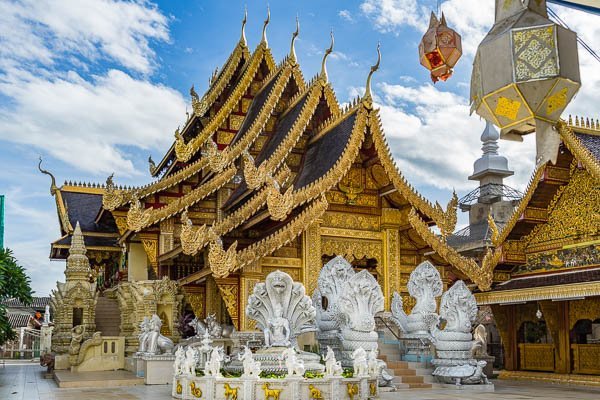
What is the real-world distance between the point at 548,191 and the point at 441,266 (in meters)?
2.59

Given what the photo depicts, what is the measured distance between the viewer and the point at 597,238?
12477 mm

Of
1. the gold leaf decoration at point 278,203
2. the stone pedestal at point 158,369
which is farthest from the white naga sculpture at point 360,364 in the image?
the stone pedestal at point 158,369

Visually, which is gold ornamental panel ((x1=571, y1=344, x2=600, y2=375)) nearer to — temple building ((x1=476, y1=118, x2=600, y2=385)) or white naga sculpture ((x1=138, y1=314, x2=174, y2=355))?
temple building ((x1=476, y1=118, x2=600, y2=385))

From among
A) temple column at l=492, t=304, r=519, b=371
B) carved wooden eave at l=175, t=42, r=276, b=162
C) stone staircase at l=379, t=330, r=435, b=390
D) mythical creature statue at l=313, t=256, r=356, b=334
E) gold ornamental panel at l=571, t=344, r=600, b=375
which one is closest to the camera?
stone staircase at l=379, t=330, r=435, b=390

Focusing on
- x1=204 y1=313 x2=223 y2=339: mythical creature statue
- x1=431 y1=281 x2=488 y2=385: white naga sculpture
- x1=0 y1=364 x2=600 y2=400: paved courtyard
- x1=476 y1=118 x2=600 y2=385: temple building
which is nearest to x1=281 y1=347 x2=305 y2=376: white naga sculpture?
x1=0 y1=364 x2=600 y2=400: paved courtyard

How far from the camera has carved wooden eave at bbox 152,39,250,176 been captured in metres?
18.4

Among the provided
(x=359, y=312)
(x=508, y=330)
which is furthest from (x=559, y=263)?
(x=359, y=312)

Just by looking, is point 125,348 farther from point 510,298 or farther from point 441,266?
point 510,298

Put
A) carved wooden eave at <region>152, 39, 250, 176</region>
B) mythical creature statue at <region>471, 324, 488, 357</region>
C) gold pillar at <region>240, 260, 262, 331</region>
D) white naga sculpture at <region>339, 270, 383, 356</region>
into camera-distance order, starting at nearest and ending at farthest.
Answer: white naga sculpture at <region>339, 270, 383, 356</region> < gold pillar at <region>240, 260, 262, 331</region> < mythical creature statue at <region>471, 324, 488, 357</region> < carved wooden eave at <region>152, 39, 250, 176</region>

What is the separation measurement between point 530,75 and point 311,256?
10569mm

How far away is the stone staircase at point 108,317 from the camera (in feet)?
54.5

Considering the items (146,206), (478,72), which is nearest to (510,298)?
(146,206)

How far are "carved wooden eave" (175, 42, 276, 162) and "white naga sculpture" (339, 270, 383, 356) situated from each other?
21.5 ft

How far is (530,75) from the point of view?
256 centimetres
